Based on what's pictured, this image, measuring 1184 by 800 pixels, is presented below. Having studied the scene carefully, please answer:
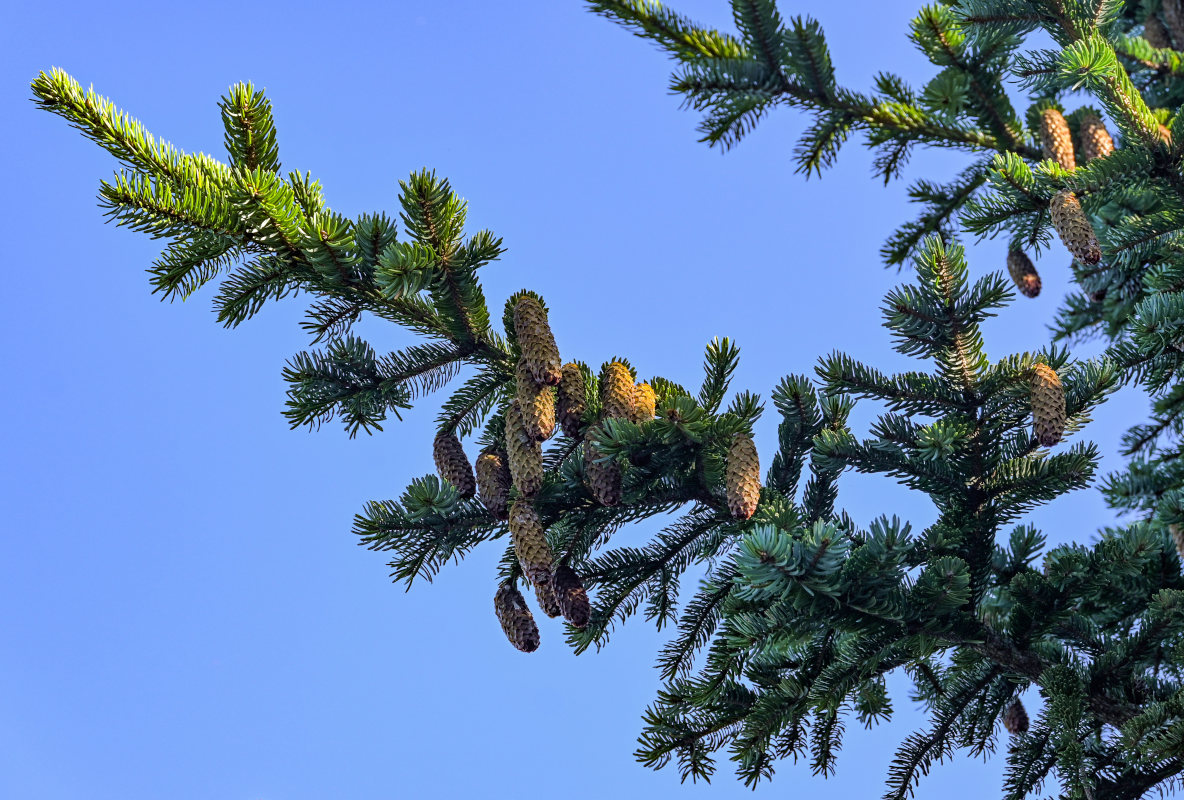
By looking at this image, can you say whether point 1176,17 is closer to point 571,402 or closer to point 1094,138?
point 1094,138

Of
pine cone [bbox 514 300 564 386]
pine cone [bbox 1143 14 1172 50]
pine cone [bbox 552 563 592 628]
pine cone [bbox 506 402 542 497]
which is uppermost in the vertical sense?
pine cone [bbox 1143 14 1172 50]

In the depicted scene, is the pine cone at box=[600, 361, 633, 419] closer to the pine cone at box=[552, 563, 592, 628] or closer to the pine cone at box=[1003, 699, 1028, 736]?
the pine cone at box=[552, 563, 592, 628]

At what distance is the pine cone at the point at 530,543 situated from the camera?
10.00ft

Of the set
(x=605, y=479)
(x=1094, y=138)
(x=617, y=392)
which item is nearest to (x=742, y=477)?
(x=605, y=479)

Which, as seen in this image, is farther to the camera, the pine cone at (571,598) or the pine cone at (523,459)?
the pine cone at (571,598)

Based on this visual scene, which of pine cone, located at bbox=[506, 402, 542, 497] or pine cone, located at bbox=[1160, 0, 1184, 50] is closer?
pine cone, located at bbox=[506, 402, 542, 497]

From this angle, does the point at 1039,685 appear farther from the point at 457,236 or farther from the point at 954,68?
the point at 954,68

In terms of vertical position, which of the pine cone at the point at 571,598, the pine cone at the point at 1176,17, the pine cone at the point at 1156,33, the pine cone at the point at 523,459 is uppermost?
the pine cone at the point at 1156,33

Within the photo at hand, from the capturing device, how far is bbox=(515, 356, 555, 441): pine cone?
3.04 m

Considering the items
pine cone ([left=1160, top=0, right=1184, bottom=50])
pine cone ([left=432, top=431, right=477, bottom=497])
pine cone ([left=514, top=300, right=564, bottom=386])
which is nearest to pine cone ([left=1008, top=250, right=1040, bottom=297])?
pine cone ([left=1160, top=0, right=1184, bottom=50])

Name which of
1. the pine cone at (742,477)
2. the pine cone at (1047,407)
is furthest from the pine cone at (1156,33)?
the pine cone at (742,477)

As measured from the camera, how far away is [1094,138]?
5.67 meters

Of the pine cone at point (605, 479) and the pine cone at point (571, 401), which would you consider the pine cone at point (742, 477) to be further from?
the pine cone at point (571, 401)

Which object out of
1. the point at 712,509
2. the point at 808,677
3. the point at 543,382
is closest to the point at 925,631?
the point at 808,677
